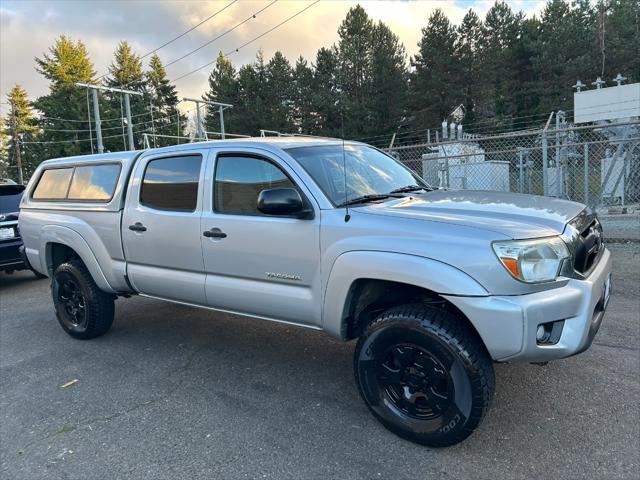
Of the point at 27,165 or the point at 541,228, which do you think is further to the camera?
the point at 27,165

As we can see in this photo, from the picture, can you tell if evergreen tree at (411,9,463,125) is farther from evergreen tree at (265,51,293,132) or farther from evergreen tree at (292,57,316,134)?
evergreen tree at (265,51,293,132)

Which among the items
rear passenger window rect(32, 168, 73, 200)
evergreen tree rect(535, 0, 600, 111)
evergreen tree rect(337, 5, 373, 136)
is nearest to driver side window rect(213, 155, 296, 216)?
Answer: rear passenger window rect(32, 168, 73, 200)

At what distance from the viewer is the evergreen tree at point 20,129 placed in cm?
5691

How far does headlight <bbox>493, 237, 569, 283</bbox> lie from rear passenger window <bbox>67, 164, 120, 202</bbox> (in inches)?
141

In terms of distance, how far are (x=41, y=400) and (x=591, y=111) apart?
1911cm

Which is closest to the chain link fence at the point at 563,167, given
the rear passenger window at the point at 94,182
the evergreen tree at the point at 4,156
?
the rear passenger window at the point at 94,182

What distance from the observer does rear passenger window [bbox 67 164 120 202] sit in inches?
180

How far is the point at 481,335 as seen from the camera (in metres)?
2.56

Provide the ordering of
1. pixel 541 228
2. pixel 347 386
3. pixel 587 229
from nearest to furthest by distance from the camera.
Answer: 1. pixel 541 228
2. pixel 587 229
3. pixel 347 386

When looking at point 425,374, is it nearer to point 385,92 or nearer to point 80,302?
point 80,302

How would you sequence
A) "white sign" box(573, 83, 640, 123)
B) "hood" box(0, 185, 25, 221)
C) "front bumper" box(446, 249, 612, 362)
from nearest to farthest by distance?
"front bumper" box(446, 249, 612, 362), "hood" box(0, 185, 25, 221), "white sign" box(573, 83, 640, 123)

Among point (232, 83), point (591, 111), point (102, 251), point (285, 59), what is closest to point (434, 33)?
point (285, 59)

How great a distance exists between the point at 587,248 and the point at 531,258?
63 centimetres

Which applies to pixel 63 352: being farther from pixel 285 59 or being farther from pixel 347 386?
pixel 285 59
